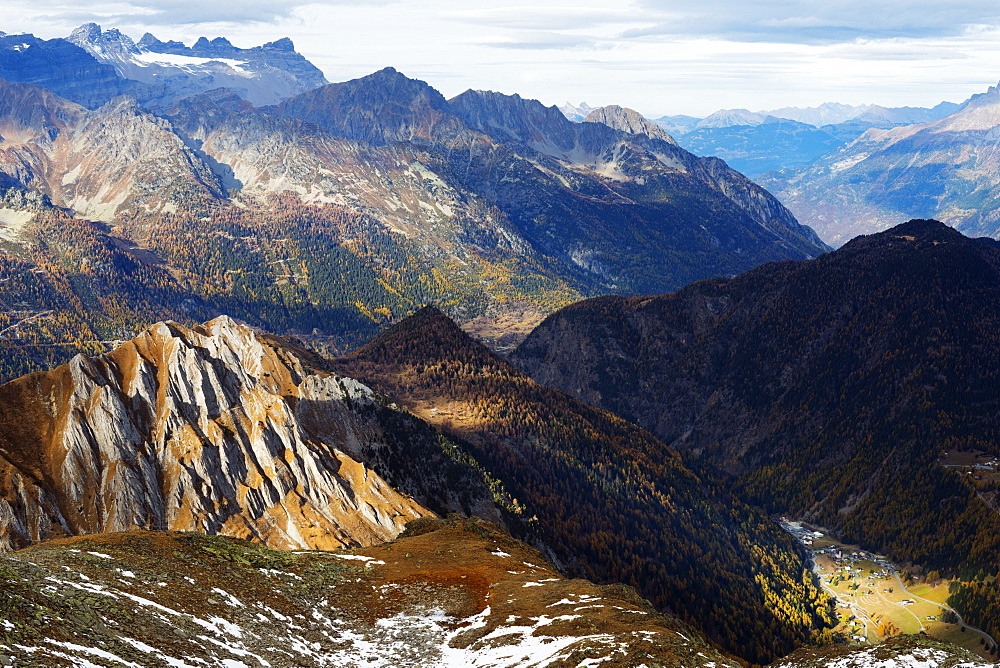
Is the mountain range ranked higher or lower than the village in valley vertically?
higher

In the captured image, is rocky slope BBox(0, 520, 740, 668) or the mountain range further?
the mountain range

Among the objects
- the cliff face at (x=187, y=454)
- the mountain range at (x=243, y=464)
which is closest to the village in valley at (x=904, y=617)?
the mountain range at (x=243, y=464)

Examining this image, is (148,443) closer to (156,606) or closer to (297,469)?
(297,469)

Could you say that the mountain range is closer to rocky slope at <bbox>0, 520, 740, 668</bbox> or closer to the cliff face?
the cliff face

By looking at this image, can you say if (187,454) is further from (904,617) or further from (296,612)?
(904,617)

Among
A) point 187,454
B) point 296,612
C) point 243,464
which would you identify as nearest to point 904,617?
point 243,464

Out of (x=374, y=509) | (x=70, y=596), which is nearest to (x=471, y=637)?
(x=70, y=596)

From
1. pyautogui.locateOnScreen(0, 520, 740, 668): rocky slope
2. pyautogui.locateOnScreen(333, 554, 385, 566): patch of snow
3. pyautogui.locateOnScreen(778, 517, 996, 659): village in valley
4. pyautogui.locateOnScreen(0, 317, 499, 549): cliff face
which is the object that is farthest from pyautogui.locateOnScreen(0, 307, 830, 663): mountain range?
pyautogui.locateOnScreen(0, 520, 740, 668): rocky slope
